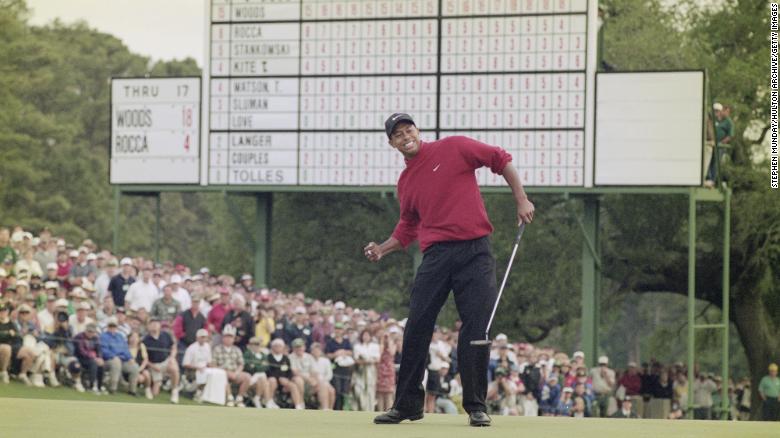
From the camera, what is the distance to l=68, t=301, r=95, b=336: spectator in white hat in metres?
19.9

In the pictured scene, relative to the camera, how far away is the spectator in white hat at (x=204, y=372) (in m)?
21.2

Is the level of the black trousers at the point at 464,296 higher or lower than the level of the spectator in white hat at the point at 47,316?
higher

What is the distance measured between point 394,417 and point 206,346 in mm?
12283

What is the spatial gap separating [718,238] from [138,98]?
14.2 meters

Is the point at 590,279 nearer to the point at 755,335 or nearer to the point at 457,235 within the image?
the point at 755,335

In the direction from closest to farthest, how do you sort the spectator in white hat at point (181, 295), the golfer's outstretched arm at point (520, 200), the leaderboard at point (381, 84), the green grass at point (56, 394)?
the golfer's outstretched arm at point (520, 200), the green grass at point (56, 394), the spectator in white hat at point (181, 295), the leaderboard at point (381, 84)

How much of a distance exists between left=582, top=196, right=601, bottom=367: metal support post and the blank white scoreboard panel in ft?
5.42

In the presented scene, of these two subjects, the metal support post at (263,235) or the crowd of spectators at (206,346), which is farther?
the metal support post at (263,235)

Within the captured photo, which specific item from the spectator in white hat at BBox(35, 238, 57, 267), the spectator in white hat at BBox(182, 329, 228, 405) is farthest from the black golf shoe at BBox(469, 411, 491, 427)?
the spectator in white hat at BBox(35, 238, 57, 267)

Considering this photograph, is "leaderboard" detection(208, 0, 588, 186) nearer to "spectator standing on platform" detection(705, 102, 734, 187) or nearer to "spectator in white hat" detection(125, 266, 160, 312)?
"spectator standing on platform" detection(705, 102, 734, 187)

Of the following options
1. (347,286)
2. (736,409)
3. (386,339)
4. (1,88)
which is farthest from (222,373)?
(1,88)

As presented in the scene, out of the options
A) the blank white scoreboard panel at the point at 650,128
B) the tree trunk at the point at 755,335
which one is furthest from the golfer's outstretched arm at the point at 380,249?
the tree trunk at the point at 755,335

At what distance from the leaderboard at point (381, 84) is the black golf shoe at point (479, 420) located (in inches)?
663

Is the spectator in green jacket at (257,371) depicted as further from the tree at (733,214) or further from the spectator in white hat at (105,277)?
the tree at (733,214)
